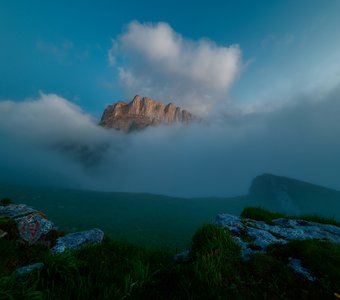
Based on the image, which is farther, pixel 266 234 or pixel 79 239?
pixel 79 239

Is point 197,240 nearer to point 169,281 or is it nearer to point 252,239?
point 169,281

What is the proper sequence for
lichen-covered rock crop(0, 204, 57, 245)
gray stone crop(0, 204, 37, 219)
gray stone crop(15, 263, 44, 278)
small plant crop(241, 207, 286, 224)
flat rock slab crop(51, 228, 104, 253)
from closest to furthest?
gray stone crop(15, 263, 44, 278) < flat rock slab crop(51, 228, 104, 253) < lichen-covered rock crop(0, 204, 57, 245) < small plant crop(241, 207, 286, 224) < gray stone crop(0, 204, 37, 219)

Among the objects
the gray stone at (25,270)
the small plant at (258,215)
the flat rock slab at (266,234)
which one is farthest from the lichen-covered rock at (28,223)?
the small plant at (258,215)

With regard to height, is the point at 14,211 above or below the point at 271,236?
below

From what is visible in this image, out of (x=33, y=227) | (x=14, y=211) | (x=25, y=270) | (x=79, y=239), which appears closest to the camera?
(x=25, y=270)

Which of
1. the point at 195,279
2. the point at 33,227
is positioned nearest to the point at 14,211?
the point at 33,227

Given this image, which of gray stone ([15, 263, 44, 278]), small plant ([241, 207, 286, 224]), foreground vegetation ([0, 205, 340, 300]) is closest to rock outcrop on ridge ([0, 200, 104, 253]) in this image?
gray stone ([15, 263, 44, 278])

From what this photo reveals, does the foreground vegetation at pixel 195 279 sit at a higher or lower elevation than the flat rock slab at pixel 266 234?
lower

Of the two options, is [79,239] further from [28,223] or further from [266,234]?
[266,234]

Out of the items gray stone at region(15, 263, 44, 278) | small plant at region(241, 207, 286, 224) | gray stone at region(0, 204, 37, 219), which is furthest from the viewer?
gray stone at region(0, 204, 37, 219)

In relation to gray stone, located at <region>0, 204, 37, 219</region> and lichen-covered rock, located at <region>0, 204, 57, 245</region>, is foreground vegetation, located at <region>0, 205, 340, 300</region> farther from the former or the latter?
gray stone, located at <region>0, 204, 37, 219</region>

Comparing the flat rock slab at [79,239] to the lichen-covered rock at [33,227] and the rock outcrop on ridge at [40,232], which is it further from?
the lichen-covered rock at [33,227]

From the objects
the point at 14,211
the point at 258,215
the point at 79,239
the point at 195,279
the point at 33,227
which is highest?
the point at 258,215

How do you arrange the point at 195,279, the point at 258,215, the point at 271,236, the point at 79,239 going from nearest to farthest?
the point at 195,279 < the point at 271,236 < the point at 79,239 < the point at 258,215
